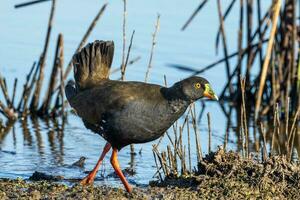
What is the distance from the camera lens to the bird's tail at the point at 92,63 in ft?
28.0

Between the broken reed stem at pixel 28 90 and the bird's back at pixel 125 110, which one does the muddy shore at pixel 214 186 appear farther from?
the broken reed stem at pixel 28 90

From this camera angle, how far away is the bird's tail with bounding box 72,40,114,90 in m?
8.53

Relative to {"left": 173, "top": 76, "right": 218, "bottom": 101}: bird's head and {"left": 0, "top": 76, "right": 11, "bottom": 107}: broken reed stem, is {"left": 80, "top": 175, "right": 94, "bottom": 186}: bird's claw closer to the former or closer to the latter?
{"left": 173, "top": 76, "right": 218, "bottom": 101}: bird's head

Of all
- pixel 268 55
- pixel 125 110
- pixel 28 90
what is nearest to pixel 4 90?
pixel 28 90

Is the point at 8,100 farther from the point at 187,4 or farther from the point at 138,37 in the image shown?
the point at 187,4

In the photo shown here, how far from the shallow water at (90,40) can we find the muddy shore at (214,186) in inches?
58.7

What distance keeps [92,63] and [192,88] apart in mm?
1159

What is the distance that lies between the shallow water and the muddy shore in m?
1.49

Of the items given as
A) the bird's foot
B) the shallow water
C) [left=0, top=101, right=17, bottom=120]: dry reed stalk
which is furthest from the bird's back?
[left=0, top=101, right=17, bottom=120]: dry reed stalk

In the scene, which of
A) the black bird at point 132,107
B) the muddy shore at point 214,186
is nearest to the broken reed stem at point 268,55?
the black bird at point 132,107

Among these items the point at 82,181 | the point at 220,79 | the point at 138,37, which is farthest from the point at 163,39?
the point at 82,181

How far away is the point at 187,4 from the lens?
17.2 metres

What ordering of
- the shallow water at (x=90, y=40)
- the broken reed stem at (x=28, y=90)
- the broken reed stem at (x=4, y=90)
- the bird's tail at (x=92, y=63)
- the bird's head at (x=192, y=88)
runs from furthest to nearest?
the broken reed stem at (x=28, y=90) < the broken reed stem at (x=4, y=90) < the shallow water at (x=90, y=40) < the bird's tail at (x=92, y=63) < the bird's head at (x=192, y=88)

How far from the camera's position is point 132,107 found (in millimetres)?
7734
